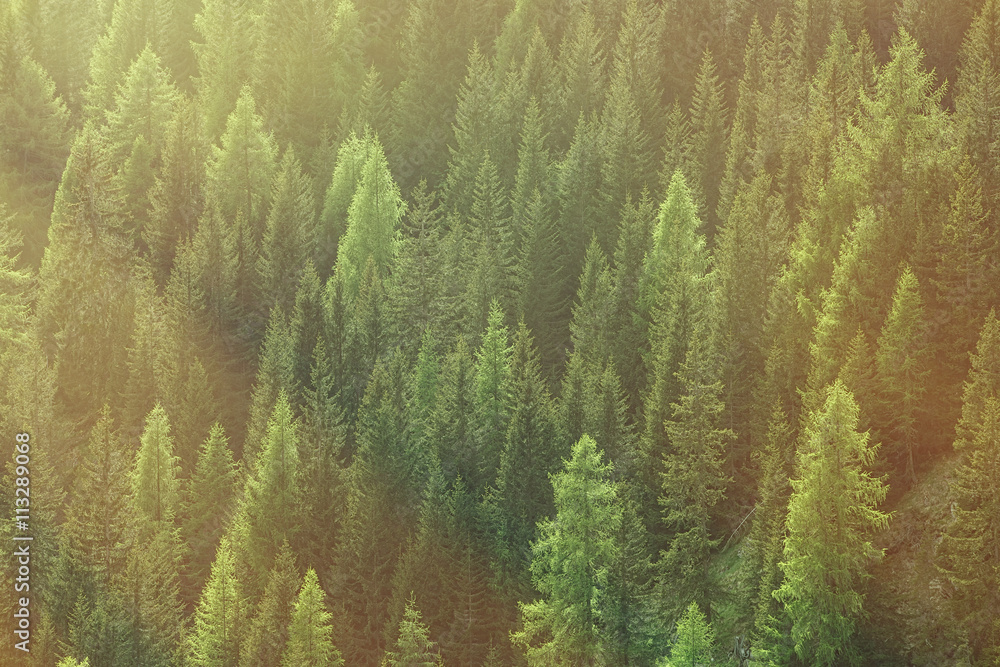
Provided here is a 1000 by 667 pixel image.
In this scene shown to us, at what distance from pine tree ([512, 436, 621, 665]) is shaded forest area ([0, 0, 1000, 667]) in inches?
7.1

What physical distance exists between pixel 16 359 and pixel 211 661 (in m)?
36.2

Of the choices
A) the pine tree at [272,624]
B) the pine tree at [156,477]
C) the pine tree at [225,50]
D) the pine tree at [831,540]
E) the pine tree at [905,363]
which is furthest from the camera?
the pine tree at [225,50]

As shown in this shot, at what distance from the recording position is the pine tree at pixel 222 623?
63906 millimetres

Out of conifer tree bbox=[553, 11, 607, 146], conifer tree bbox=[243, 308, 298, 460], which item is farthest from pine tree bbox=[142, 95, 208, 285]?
conifer tree bbox=[553, 11, 607, 146]

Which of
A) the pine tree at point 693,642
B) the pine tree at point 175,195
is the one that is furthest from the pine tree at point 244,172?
the pine tree at point 693,642

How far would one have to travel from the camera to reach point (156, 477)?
77.8 m

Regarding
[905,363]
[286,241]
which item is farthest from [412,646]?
[286,241]

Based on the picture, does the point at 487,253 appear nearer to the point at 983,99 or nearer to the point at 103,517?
the point at 103,517

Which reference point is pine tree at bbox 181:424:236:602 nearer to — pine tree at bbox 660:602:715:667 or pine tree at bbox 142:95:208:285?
pine tree at bbox 142:95:208:285

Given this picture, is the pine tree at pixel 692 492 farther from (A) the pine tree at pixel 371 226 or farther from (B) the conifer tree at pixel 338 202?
(B) the conifer tree at pixel 338 202

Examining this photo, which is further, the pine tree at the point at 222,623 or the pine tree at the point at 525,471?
the pine tree at the point at 222,623

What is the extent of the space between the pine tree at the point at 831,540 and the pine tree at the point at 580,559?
910cm

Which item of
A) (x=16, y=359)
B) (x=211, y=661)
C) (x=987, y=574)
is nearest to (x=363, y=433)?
(x=211, y=661)

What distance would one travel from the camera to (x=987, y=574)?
45.1 m
